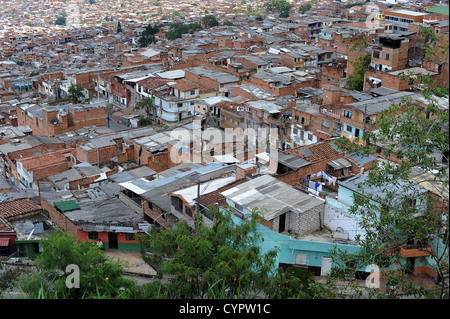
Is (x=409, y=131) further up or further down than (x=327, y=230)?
further up

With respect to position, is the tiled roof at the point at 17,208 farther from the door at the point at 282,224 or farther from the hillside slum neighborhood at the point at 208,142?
the door at the point at 282,224

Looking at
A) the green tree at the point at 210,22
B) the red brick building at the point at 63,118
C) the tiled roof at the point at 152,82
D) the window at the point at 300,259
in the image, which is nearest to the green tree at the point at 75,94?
the tiled roof at the point at 152,82

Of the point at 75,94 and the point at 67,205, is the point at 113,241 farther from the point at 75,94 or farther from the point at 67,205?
the point at 75,94

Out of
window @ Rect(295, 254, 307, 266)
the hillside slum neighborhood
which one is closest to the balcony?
the hillside slum neighborhood

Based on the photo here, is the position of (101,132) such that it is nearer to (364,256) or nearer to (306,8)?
(364,256)

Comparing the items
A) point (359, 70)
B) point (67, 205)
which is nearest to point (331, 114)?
point (359, 70)

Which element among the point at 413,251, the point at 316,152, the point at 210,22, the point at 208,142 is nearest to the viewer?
the point at 413,251

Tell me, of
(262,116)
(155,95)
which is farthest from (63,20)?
(262,116)
